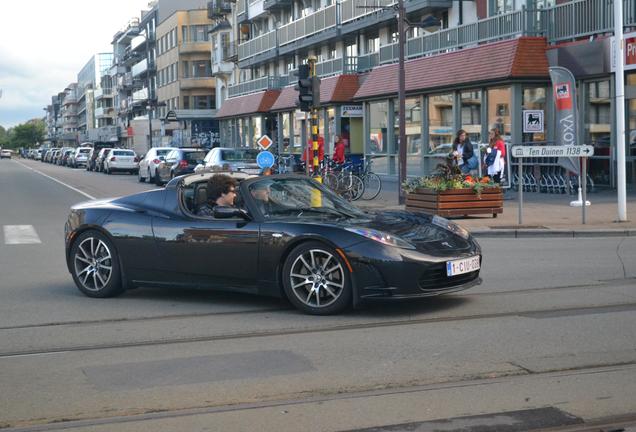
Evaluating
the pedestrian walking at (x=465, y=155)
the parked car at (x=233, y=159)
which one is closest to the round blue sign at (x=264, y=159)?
the parked car at (x=233, y=159)

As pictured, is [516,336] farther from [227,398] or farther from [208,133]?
[208,133]

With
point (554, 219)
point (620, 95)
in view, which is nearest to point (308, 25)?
point (554, 219)

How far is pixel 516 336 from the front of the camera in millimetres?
7301

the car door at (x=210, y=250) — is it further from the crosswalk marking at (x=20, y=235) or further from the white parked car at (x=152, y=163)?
the white parked car at (x=152, y=163)

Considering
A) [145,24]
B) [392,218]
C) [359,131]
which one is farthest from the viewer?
[145,24]

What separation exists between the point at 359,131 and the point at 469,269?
34.3 m

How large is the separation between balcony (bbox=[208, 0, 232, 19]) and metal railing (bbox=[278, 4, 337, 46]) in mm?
16698

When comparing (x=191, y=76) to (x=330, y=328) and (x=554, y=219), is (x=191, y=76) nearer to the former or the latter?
(x=554, y=219)

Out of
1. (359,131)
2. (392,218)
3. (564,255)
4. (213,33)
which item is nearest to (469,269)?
(392,218)

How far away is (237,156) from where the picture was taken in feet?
99.2

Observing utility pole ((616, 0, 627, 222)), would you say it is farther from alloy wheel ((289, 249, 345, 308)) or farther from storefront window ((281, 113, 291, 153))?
storefront window ((281, 113, 291, 153))

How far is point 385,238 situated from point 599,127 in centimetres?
1883

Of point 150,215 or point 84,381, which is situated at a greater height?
point 150,215

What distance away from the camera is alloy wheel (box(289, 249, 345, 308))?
8125 millimetres
